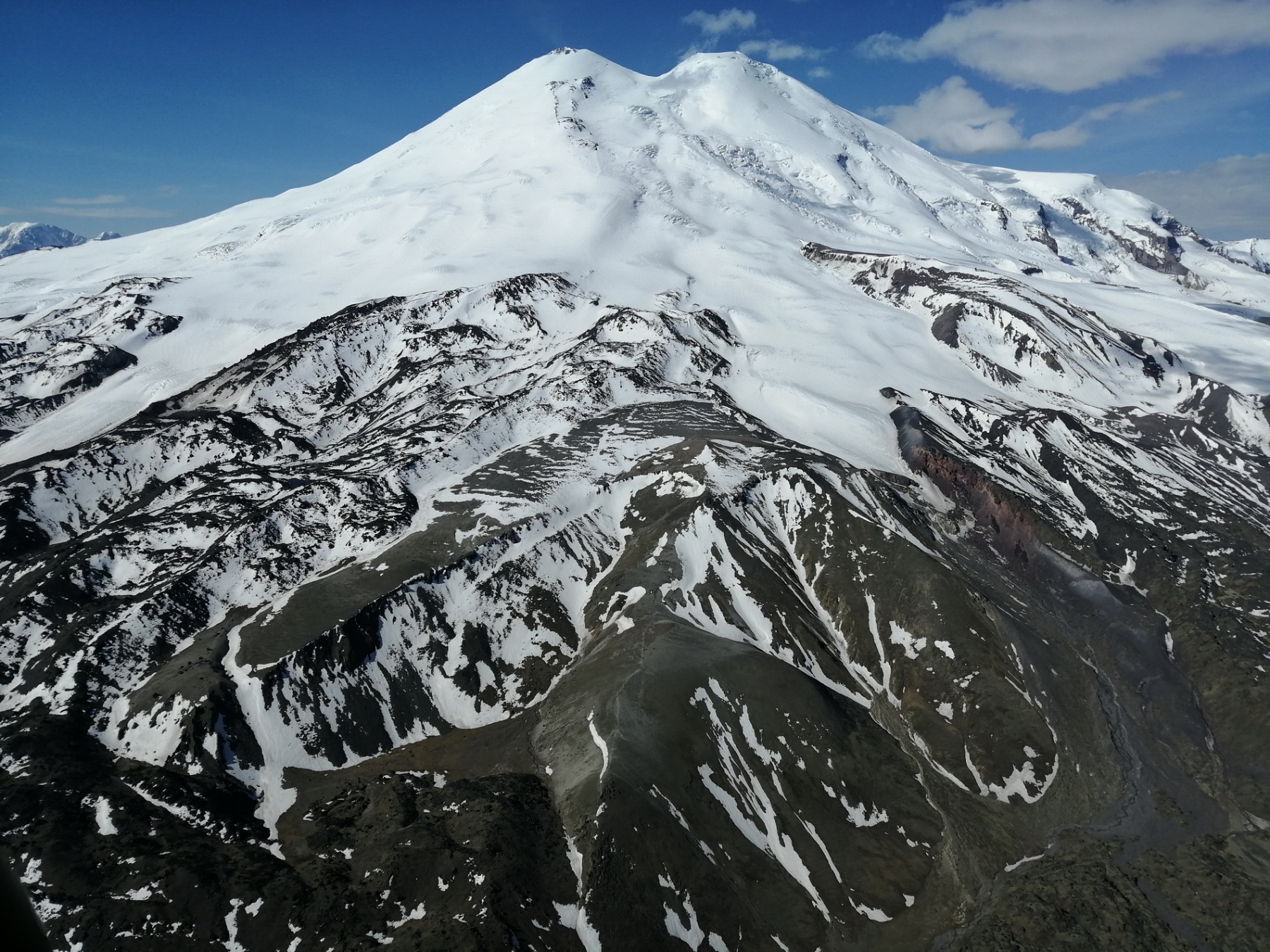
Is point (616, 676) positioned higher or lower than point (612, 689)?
lower

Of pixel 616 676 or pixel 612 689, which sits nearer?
pixel 612 689

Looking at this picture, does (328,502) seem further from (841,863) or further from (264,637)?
(841,863)

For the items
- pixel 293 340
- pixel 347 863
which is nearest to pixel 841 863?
pixel 347 863

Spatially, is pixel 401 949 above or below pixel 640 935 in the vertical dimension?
above

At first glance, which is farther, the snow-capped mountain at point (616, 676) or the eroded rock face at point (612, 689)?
the snow-capped mountain at point (616, 676)

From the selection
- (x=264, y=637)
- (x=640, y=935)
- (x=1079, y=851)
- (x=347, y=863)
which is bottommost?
(x=1079, y=851)

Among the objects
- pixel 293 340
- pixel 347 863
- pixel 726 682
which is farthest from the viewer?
pixel 293 340

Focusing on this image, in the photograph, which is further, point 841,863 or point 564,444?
point 564,444

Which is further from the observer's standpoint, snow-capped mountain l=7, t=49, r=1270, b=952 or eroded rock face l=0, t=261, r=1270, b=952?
snow-capped mountain l=7, t=49, r=1270, b=952
